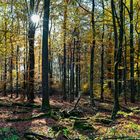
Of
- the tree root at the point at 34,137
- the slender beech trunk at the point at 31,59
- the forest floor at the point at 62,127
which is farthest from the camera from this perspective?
the slender beech trunk at the point at 31,59

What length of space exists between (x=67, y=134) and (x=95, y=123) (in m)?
3.71

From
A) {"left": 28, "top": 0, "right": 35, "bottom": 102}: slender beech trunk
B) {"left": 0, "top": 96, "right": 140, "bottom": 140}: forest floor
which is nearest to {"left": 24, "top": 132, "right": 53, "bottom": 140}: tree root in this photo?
{"left": 0, "top": 96, "right": 140, "bottom": 140}: forest floor

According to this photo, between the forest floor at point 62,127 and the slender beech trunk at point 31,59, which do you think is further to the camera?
the slender beech trunk at point 31,59

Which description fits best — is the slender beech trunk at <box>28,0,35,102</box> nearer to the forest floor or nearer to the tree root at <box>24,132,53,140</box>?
the forest floor

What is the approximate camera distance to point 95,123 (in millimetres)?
14328

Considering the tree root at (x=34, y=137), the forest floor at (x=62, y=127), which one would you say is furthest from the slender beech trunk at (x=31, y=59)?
the tree root at (x=34, y=137)

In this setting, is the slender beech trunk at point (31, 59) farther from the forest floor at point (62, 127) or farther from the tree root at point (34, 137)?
the tree root at point (34, 137)

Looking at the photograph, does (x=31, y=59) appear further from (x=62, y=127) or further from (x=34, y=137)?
(x=34, y=137)

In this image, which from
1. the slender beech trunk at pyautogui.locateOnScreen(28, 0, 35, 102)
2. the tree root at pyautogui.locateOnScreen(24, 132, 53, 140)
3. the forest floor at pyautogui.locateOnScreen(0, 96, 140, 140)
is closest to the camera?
the tree root at pyautogui.locateOnScreen(24, 132, 53, 140)

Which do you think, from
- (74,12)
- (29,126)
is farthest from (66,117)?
(74,12)

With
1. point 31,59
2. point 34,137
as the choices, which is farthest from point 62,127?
point 31,59

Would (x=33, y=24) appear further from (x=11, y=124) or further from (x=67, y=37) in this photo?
(x=11, y=124)

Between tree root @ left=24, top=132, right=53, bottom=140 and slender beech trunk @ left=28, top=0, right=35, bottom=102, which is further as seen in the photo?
slender beech trunk @ left=28, top=0, right=35, bottom=102

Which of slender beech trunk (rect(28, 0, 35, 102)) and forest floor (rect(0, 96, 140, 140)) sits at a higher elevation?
slender beech trunk (rect(28, 0, 35, 102))
